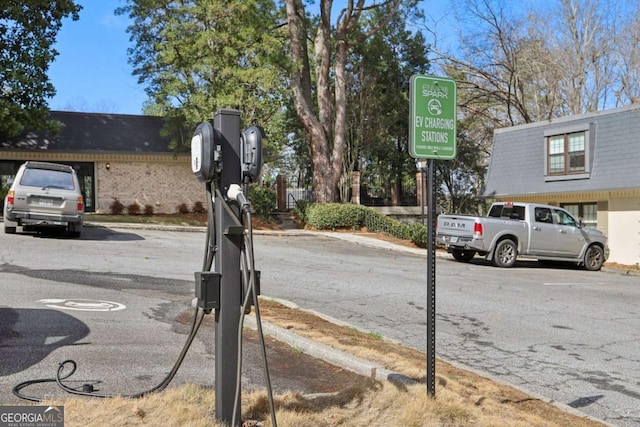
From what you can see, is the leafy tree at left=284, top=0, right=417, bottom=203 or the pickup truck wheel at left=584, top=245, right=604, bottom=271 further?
the leafy tree at left=284, top=0, right=417, bottom=203

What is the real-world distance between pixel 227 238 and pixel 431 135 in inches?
73.5

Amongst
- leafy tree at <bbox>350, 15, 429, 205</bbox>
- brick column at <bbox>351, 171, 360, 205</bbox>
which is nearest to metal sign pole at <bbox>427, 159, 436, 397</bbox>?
brick column at <bbox>351, 171, 360, 205</bbox>

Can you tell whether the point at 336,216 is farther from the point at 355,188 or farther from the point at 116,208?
the point at 116,208

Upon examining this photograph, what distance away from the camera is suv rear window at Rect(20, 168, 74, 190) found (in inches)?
630

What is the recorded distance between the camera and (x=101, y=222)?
23328 mm

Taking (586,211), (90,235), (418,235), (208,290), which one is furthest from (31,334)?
(586,211)

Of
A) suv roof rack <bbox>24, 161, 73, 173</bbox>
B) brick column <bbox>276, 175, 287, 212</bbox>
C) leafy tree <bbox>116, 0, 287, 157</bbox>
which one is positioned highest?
leafy tree <bbox>116, 0, 287, 157</bbox>

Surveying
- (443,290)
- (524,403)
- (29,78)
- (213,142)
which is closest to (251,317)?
(524,403)

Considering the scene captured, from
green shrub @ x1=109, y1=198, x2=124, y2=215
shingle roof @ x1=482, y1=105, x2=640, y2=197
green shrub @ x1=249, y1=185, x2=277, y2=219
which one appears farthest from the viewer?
green shrub @ x1=249, y1=185, x2=277, y2=219

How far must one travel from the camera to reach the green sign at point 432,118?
4.64 m

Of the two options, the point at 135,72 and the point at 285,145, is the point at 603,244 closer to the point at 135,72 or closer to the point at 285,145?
the point at 135,72

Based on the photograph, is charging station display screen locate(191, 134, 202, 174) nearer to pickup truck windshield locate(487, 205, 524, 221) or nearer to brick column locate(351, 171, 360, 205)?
pickup truck windshield locate(487, 205, 524, 221)

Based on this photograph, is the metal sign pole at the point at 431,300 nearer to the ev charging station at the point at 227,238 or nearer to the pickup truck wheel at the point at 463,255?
the ev charging station at the point at 227,238

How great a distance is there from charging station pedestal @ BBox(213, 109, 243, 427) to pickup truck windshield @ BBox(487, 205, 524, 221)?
16348mm
